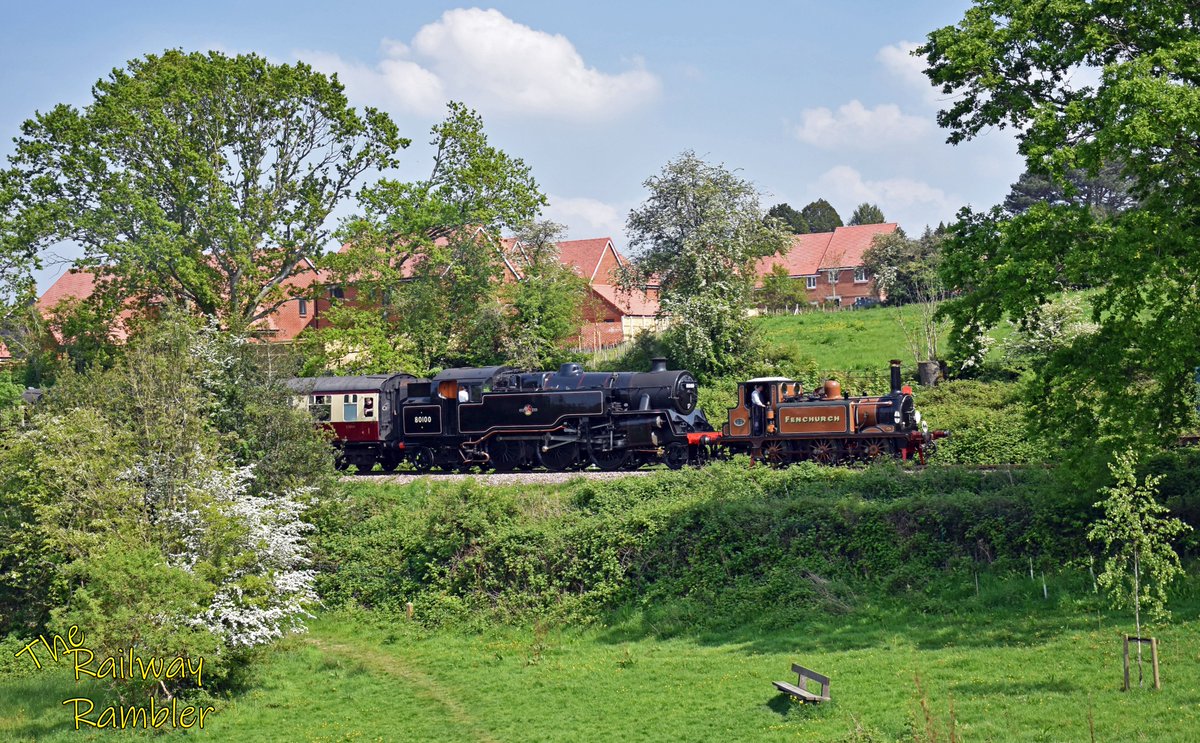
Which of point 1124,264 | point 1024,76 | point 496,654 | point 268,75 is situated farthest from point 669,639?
point 268,75

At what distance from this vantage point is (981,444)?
3297 centimetres

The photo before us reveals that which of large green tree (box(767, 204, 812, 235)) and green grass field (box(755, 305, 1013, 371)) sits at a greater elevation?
large green tree (box(767, 204, 812, 235))

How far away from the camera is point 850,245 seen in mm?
82500

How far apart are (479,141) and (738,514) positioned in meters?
29.6

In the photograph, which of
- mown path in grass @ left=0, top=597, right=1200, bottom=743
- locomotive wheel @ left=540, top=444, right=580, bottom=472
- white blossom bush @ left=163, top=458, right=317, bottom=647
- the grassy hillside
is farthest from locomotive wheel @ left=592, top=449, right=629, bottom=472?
white blossom bush @ left=163, top=458, right=317, bottom=647

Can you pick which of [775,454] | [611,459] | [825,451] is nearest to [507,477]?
[611,459]

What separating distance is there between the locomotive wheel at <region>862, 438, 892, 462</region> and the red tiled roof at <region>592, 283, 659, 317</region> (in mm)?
37332

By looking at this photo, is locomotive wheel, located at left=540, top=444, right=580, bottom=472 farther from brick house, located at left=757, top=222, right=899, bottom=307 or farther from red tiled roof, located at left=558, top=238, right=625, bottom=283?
brick house, located at left=757, top=222, right=899, bottom=307

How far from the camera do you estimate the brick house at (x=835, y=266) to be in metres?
79.4

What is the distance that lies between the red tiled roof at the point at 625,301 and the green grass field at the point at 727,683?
146ft

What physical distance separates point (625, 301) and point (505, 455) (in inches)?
1424

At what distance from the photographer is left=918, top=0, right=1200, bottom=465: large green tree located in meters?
19.1

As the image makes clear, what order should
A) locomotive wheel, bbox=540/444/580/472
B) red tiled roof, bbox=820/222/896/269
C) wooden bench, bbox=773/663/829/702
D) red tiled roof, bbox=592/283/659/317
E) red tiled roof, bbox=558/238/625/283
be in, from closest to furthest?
wooden bench, bbox=773/663/829/702 < locomotive wheel, bbox=540/444/580/472 < red tiled roof, bbox=592/283/659/317 < red tiled roof, bbox=558/238/625/283 < red tiled roof, bbox=820/222/896/269

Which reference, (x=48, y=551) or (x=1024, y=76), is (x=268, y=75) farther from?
(x=1024, y=76)
